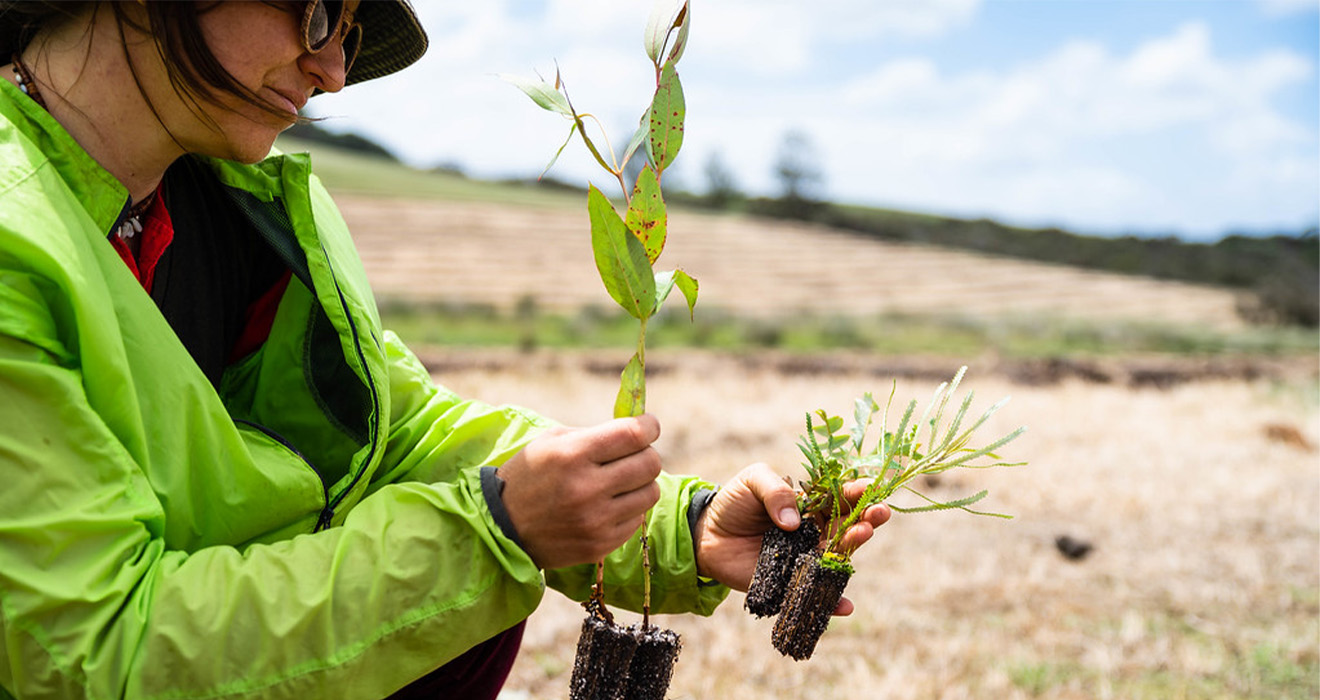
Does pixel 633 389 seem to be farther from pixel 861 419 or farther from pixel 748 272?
pixel 748 272

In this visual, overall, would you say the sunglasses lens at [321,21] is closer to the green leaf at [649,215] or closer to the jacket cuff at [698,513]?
the green leaf at [649,215]

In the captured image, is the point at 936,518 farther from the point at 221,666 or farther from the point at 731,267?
the point at 731,267

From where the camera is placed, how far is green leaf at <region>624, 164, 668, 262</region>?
5.32ft

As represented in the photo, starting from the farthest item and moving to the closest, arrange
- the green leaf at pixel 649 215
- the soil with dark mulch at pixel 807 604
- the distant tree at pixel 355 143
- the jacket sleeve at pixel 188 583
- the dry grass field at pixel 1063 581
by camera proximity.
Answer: the distant tree at pixel 355 143 < the dry grass field at pixel 1063 581 < the soil with dark mulch at pixel 807 604 < the green leaf at pixel 649 215 < the jacket sleeve at pixel 188 583

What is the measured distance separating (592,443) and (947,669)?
2.72 meters

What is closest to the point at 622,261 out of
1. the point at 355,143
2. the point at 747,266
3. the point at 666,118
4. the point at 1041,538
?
the point at 666,118

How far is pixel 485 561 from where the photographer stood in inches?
58.7

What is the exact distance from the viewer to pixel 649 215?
165cm

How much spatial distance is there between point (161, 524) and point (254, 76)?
2.37 feet

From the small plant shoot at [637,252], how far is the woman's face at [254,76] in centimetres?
36

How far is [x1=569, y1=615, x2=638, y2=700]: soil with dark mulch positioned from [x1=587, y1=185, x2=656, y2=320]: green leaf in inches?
22.0

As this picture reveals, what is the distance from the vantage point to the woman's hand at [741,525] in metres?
1.89

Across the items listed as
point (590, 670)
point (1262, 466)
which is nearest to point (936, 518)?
point (1262, 466)

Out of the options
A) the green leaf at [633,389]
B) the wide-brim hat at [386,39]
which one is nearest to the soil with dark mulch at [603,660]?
the green leaf at [633,389]
